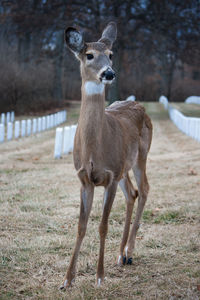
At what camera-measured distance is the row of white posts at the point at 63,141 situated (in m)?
13.7

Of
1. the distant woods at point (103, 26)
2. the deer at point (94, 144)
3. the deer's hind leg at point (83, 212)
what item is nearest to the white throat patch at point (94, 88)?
the deer at point (94, 144)

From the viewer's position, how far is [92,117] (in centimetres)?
474

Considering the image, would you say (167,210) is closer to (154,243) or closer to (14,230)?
(154,243)

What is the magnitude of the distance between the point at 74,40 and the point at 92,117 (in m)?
0.86

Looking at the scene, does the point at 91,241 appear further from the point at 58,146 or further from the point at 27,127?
the point at 27,127

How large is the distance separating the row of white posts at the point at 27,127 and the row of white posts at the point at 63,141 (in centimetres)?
377

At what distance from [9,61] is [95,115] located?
90.9ft

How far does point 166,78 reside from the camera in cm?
5928

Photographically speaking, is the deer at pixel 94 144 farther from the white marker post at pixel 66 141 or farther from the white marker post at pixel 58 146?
the white marker post at pixel 66 141

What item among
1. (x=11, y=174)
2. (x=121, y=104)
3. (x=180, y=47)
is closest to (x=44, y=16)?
(x=180, y=47)

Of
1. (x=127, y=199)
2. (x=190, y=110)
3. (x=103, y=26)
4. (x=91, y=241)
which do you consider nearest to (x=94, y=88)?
(x=127, y=199)

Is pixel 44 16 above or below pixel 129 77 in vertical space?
above

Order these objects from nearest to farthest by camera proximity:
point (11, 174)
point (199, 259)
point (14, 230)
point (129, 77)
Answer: point (199, 259), point (14, 230), point (11, 174), point (129, 77)

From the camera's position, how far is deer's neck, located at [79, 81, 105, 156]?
467cm
